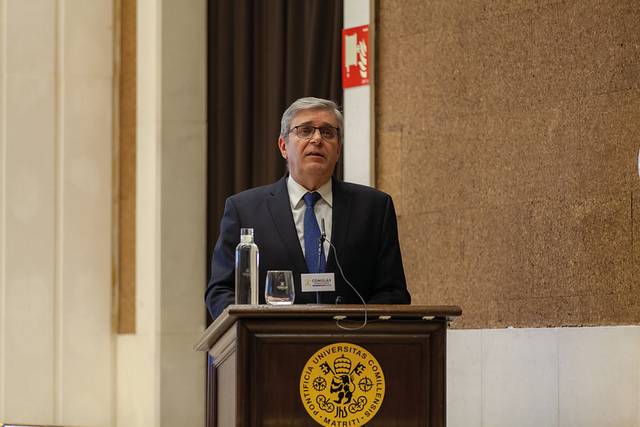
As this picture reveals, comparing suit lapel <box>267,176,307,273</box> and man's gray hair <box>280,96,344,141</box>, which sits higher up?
man's gray hair <box>280,96,344,141</box>

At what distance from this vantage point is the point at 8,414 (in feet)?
22.8

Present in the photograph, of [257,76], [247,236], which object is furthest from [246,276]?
[257,76]

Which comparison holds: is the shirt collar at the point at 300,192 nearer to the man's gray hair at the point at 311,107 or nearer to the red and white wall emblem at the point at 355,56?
the man's gray hair at the point at 311,107

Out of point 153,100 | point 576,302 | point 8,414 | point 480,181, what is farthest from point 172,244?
point 576,302

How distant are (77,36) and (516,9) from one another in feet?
9.30

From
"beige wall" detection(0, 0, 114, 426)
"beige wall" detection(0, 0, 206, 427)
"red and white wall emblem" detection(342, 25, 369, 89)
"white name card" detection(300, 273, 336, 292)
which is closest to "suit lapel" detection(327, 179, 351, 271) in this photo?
"white name card" detection(300, 273, 336, 292)

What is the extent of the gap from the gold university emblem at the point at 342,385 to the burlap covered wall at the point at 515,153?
65.6 inches

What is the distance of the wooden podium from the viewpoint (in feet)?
11.8

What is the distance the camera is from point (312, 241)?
4.27 m

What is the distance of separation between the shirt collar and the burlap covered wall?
4.11ft

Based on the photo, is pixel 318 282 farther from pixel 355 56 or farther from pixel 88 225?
pixel 88 225

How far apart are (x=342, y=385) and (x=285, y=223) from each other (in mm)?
856

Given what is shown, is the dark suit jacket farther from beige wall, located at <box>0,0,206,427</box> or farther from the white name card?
beige wall, located at <box>0,0,206,427</box>

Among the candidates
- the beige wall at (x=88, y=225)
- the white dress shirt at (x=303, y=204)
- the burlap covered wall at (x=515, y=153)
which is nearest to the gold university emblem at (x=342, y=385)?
the white dress shirt at (x=303, y=204)
